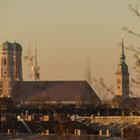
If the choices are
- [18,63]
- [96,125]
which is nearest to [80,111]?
[96,125]

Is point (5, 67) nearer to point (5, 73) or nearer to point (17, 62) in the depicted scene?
point (5, 73)

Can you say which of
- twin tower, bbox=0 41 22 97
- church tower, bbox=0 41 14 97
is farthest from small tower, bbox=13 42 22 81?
church tower, bbox=0 41 14 97

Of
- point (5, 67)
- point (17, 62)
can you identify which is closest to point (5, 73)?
point (5, 67)

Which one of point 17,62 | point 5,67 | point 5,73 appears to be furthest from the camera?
point 17,62

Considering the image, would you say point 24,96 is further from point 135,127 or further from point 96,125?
point 135,127

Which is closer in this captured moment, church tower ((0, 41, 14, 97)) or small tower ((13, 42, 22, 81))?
church tower ((0, 41, 14, 97))

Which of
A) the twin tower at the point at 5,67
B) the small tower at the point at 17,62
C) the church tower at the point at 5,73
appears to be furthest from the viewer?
the small tower at the point at 17,62

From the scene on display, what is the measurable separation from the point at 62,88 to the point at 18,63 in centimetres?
1731

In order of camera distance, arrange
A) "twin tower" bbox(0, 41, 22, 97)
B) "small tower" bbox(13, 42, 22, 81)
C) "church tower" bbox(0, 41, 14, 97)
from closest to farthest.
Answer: "church tower" bbox(0, 41, 14, 97)
"twin tower" bbox(0, 41, 22, 97)
"small tower" bbox(13, 42, 22, 81)

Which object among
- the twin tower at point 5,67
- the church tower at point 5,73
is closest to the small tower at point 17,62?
the twin tower at point 5,67

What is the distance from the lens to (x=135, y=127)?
7.82 meters

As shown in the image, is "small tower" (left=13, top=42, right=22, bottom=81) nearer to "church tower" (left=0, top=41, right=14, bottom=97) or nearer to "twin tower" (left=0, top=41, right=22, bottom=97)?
"twin tower" (left=0, top=41, right=22, bottom=97)

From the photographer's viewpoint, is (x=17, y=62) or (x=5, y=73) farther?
(x=17, y=62)

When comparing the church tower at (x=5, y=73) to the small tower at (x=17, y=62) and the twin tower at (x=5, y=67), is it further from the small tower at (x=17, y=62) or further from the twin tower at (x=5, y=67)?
the small tower at (x=17, y=62)
